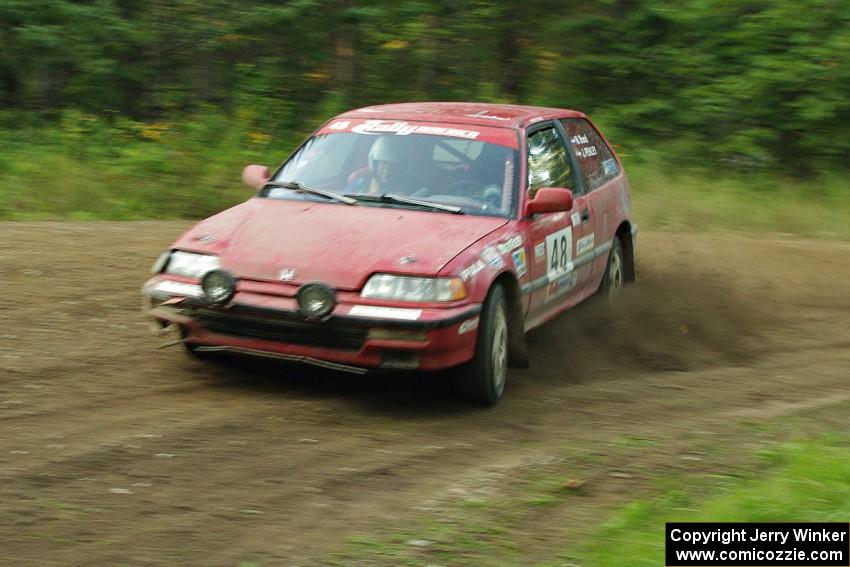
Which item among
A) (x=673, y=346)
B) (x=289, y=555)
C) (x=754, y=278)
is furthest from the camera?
(x=754, y=278)

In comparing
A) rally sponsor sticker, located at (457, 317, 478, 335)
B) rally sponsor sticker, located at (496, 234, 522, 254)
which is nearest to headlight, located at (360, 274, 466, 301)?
rally sponsor sticker, located at (457, 317, 478, 335)

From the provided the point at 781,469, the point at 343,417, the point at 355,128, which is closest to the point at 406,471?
the point at 343,417

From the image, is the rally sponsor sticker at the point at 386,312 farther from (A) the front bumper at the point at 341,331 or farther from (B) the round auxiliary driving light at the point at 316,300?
(B) the round auxiliary driving light at the point at 316,300

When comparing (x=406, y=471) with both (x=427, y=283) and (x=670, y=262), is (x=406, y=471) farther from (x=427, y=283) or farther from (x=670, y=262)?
(x=670, y=262)

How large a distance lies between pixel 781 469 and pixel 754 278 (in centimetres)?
533

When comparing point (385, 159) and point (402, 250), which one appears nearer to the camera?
point (402, 250)

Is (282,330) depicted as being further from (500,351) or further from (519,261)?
(519,261)

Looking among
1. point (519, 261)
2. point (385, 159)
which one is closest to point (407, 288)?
point (519, 261)

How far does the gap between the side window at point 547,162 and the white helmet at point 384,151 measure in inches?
32.6

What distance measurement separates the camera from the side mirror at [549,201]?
6742 millimetres

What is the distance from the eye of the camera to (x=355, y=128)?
24.5ft

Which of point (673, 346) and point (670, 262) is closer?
point (673, 346)
